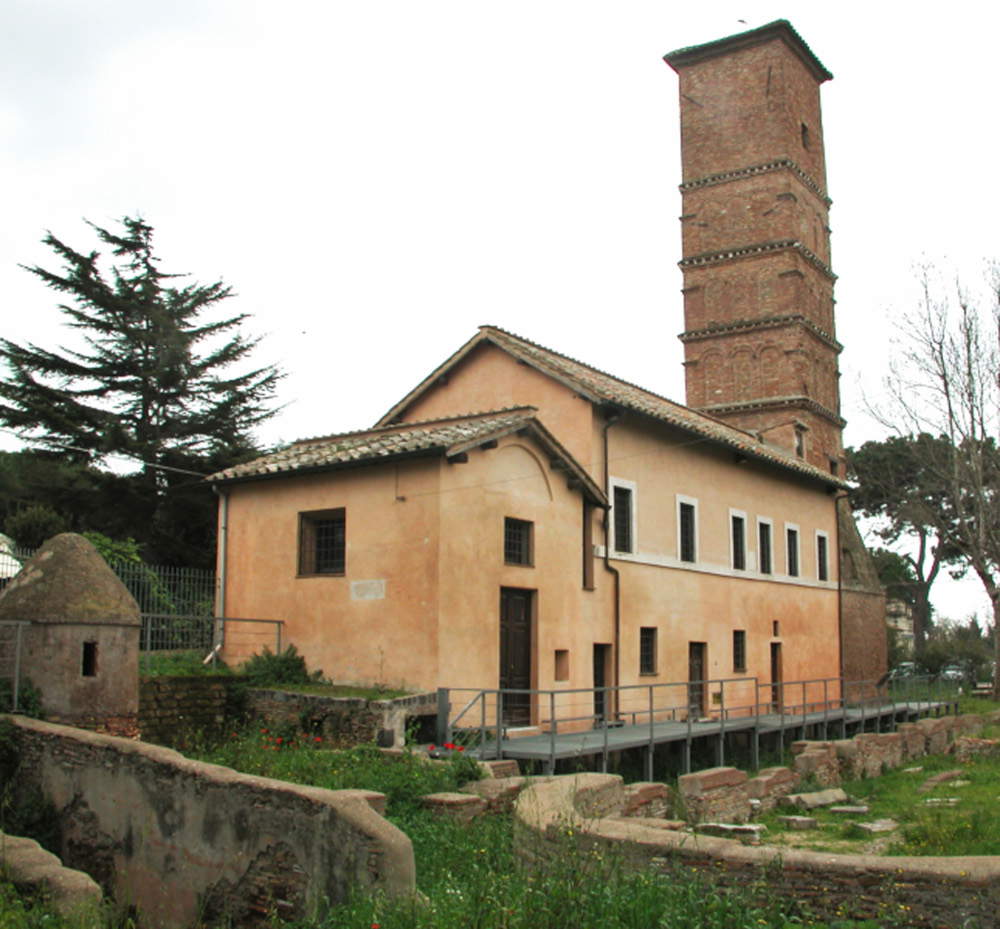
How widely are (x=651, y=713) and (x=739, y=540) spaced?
1047 centimetres

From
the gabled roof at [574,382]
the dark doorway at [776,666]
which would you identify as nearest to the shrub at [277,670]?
the gabled roof at [574,382]

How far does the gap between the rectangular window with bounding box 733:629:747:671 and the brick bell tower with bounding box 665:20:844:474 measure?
12.5 meters

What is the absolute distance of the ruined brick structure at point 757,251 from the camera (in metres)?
38.3

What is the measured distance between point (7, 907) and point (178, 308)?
89.6ft

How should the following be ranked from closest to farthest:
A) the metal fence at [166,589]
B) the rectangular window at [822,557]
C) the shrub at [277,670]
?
the shrub at [277,670], the metal fence at [166,589], the rectangular window at [822,557]

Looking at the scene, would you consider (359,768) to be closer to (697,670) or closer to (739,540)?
(697,670)

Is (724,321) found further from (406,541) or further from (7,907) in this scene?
(7,907)

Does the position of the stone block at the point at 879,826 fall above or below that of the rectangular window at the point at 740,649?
below

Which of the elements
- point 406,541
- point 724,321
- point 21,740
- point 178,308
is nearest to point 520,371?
point 406,541

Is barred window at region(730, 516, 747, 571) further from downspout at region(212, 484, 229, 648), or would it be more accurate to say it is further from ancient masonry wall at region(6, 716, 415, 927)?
ancient masonry wall at region(6, 716, 415, 927)

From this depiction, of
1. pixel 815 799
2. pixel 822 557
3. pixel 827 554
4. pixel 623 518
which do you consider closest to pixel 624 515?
pixel 623 518

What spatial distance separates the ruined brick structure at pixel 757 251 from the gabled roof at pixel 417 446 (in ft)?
64.0

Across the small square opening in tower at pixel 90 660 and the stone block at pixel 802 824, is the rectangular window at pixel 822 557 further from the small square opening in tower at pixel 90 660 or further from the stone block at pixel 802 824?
the small square opening in tower at pixel 90 660

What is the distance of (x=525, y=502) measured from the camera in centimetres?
1880
